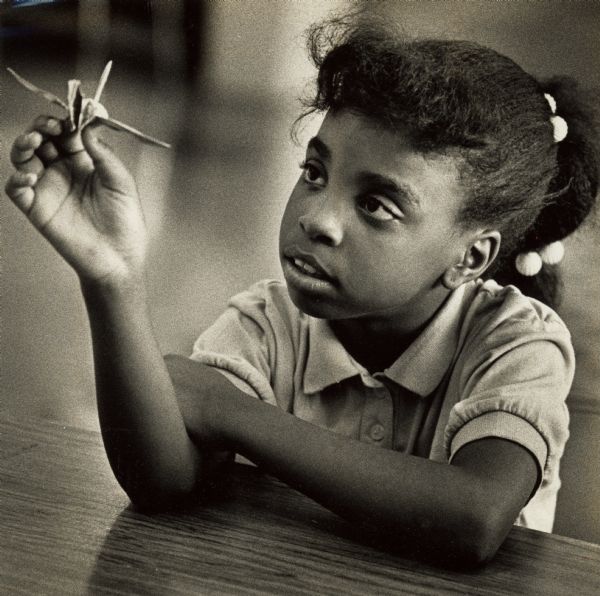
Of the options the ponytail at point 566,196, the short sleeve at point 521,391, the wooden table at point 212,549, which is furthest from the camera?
the ponytail at point 566,196

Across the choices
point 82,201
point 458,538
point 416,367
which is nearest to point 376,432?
point 416,367

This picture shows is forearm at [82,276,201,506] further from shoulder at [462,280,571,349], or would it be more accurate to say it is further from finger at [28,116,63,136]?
shoulder at [462,280,571,349]

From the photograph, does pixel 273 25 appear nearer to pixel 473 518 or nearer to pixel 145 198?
pixel 145 198

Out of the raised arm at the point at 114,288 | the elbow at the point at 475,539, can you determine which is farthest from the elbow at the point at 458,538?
the raised arm at the point at 114,288

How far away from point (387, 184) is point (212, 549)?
9.3 inches

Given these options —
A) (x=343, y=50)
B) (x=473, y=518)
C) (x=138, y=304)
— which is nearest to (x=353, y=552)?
(x=473, y=518)

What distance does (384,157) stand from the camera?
0.49 metres

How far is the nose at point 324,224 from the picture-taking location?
487 mm

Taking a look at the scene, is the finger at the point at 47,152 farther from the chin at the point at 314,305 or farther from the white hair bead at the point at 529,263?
the white hair bead at the point at 529,263

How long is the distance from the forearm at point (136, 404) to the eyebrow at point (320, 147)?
15 centimetres

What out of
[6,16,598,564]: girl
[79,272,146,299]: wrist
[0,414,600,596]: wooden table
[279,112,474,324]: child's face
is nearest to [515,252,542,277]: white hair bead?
[6,16,598,564]: girl

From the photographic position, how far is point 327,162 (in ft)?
1.66

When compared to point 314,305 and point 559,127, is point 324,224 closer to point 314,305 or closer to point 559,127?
point 314,305

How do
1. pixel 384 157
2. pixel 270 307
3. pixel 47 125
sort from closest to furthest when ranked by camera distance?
pixel 47 125
pixel 384 157
pixel 270 307
